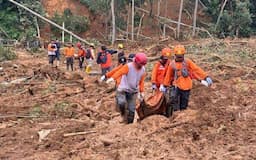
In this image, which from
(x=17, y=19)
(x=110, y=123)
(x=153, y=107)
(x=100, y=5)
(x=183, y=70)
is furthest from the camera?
(x=100, y=5)

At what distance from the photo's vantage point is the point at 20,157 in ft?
28.2

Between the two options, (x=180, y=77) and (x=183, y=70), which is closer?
(x=183, y=70)

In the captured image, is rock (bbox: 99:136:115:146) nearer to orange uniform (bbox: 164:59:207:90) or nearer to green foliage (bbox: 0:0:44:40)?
orange uniform (bbox: 164:59:207:90)

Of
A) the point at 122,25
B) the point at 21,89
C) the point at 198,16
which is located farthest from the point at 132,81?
the point at 198,16

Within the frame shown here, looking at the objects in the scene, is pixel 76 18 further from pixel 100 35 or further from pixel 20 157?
pixel 20 157

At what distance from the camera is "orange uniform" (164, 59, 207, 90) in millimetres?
9781

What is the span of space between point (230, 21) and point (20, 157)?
30742mm

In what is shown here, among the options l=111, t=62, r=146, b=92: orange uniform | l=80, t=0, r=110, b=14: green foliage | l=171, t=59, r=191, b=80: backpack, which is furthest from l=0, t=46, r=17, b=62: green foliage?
l=171, t=59, r=191, b=80: backpack

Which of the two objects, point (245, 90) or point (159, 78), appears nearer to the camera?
point (159, 78)

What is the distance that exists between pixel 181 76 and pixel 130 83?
97cm

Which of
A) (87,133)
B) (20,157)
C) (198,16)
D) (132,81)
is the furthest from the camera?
(198,16)

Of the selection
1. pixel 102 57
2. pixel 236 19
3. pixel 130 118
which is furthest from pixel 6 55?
pixel 130 118

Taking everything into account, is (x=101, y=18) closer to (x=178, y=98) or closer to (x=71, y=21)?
(x=71, y=21)

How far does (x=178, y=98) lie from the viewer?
10164mm
